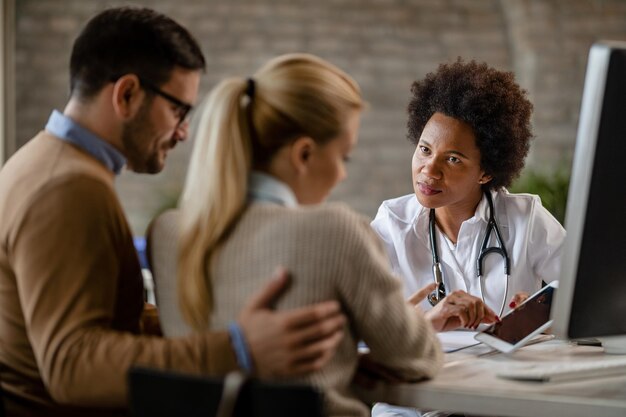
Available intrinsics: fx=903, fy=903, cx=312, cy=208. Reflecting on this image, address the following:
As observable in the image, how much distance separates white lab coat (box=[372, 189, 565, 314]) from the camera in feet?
8.38

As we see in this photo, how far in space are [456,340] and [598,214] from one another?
23.7 inches

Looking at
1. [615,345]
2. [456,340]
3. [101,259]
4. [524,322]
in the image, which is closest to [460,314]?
[456,340]

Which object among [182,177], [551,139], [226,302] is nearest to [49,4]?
[182,177]

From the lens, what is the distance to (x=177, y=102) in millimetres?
1686

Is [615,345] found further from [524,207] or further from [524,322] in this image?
[524,207]

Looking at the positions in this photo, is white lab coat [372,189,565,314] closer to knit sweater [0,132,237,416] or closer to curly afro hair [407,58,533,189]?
curly afro hair [407,58,533,189]

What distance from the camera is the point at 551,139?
570 centimetres

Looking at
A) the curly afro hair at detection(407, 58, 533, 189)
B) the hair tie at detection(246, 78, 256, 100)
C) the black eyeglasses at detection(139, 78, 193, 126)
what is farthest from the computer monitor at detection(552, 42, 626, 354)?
the curly afro hair at detection(407, 58, 533, 189)

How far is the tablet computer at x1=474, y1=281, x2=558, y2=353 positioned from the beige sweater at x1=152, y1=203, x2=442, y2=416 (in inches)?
18.4

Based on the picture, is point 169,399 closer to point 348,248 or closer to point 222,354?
point 222,354

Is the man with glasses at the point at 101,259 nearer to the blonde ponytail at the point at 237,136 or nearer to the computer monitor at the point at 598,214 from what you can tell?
the blonde ponytail at the point at 237,136

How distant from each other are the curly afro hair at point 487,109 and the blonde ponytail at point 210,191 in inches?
50.0

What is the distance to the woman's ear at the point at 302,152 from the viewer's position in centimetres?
150

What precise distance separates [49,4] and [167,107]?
439cm
